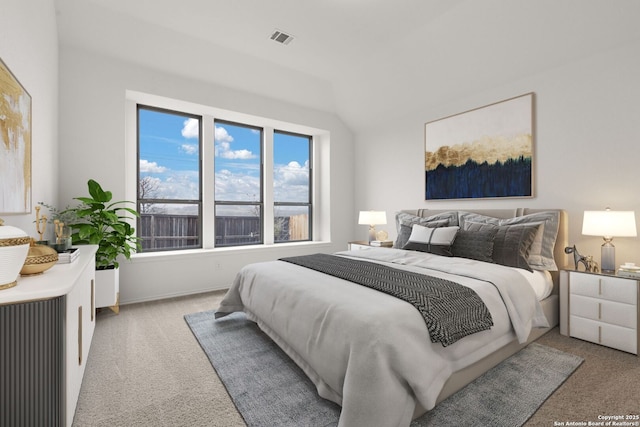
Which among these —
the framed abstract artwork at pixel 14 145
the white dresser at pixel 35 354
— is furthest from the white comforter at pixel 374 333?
the framed abstract artwork at pixel 14 145

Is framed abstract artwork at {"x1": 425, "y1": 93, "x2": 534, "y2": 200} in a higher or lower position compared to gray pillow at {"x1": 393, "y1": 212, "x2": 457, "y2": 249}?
higher

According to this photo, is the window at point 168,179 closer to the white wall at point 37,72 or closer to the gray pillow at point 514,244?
the white wall at point 37,72

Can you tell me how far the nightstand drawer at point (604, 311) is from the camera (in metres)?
2.27

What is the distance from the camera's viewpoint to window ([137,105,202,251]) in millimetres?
4086

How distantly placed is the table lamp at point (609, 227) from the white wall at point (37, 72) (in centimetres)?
409

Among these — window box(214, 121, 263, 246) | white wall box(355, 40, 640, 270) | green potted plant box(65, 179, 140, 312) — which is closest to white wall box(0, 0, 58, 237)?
green potted plant box(65, 179, 140, 312)

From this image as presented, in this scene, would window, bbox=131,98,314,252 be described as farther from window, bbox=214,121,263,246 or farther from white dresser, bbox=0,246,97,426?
white dresser, bbox=0,246,97,426

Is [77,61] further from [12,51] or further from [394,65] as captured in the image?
[394,65]

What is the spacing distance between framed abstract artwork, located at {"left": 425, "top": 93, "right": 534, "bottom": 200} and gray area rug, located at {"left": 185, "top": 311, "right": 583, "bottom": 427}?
1.82 m

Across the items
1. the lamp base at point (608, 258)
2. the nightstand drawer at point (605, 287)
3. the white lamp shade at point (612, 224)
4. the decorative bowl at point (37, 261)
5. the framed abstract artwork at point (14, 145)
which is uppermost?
the framed abstract artwork at point (14, 145)

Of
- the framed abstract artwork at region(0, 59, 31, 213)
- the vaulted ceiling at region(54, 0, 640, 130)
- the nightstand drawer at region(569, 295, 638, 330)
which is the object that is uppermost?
the vaulted ceiling at region(54, 0, 640, 130)

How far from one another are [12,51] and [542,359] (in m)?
4.03

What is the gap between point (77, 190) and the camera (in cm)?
327

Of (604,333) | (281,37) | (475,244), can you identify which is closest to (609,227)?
(604,333)
